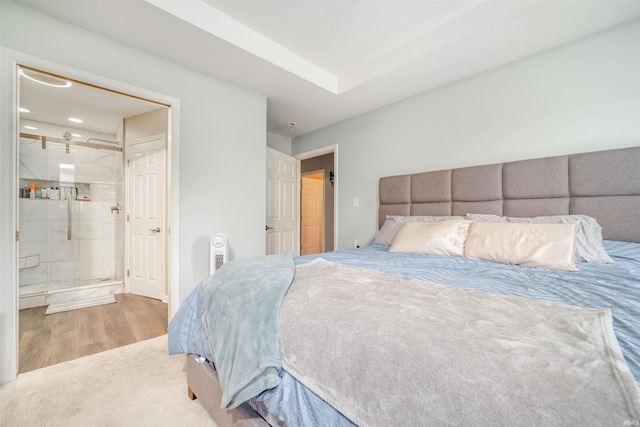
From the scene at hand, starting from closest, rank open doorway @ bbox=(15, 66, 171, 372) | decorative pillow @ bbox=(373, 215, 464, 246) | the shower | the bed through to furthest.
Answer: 1. the bed
2. decorative pillow @ bbox=(373, 215, 464, 246)
3. open doorway @ bbox=(15, 66, 171, 372)
4. the shower

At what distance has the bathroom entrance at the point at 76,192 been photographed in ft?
11.0

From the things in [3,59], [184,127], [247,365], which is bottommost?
[247,365]

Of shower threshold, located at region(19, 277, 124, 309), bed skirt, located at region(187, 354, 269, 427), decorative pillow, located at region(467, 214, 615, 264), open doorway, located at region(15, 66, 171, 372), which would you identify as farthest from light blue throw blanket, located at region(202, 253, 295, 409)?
shower threshold, located at region(19, 277, 124, 309)

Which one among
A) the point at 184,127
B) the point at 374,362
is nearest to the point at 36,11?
the point at 184,127

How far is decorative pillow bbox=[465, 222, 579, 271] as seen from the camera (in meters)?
1.56

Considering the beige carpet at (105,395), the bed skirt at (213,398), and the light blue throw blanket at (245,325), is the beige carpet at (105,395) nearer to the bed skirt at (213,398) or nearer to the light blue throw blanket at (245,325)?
the bed skirt at (213,398)

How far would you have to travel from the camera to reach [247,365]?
A: 917mm

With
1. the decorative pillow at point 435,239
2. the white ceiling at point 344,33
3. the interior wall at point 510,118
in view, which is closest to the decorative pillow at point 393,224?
the decorative pillow at point 435,239

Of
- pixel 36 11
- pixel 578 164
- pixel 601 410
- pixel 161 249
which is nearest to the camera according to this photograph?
pixel 601 410

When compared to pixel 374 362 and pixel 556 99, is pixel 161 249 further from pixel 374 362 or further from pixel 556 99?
pixel 556 99

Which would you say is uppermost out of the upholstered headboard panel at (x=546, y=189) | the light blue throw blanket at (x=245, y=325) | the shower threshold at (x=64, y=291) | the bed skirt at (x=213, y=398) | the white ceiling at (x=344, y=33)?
the white ceiling at (x=344, y=33)

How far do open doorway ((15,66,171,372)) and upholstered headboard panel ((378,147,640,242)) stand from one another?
10.3 ft

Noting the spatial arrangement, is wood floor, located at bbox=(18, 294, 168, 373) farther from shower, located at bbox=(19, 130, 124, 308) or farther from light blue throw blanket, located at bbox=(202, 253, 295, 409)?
light blue throw blanket, located at bbox=(202, 253, 295, 409)

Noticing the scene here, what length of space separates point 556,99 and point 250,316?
2.84 meters
